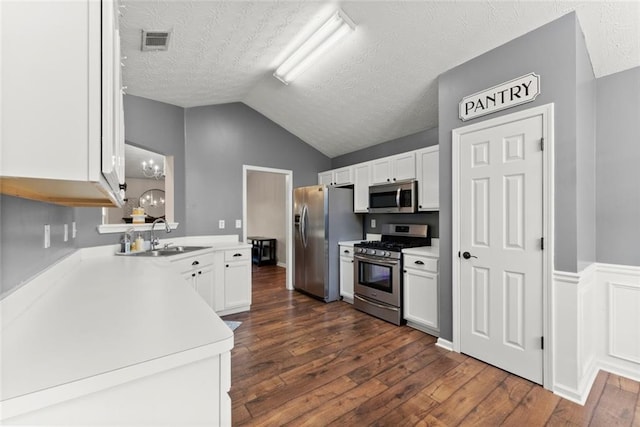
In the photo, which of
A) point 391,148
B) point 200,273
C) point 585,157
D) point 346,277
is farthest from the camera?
point 391,148

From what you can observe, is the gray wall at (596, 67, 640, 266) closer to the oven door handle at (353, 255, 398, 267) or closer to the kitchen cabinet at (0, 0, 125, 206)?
the oven door handle at (353, 255, 398, 267)

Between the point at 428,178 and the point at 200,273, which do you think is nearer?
the point at 200,273

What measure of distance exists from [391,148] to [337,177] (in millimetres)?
991

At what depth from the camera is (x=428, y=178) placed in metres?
3.26

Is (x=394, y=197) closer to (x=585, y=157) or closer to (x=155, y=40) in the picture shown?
(x=585, y=157)

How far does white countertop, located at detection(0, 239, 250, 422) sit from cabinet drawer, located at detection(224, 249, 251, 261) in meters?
2.16

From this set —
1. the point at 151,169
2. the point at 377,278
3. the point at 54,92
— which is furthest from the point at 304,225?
the point at 151,169

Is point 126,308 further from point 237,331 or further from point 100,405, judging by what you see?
point 237,331

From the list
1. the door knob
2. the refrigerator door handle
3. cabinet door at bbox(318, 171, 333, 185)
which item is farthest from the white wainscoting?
cabinet door at bbox(318, 171, 333, 185)

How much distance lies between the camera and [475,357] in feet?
7.78

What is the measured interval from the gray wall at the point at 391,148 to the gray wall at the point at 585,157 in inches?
59.8

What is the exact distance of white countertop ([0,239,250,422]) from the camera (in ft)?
2.00

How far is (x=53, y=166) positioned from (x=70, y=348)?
0.47 metres

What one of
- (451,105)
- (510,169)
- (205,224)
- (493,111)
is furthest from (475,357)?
(205,224)
